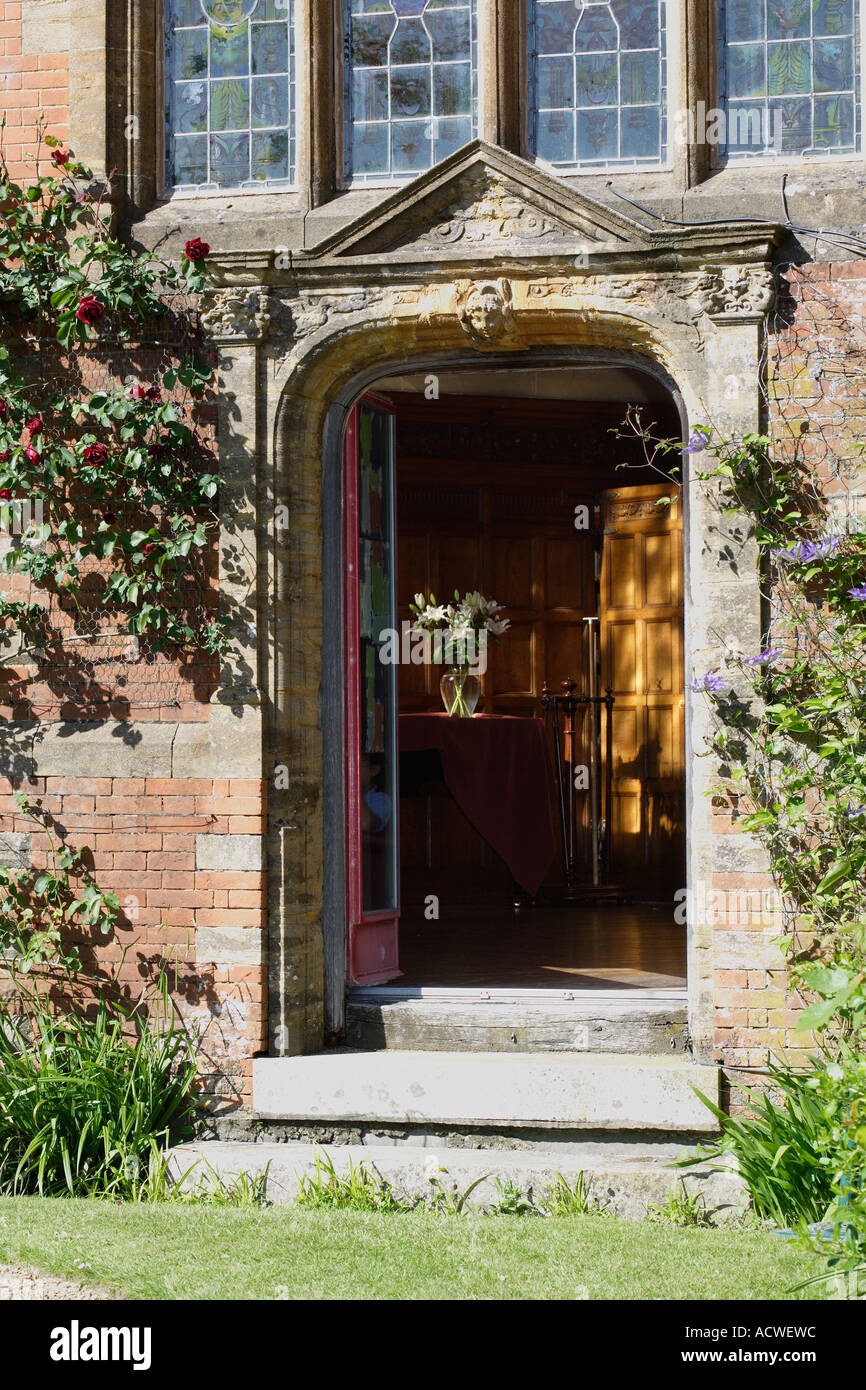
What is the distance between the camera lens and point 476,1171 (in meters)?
5.30

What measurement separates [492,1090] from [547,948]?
1978mm

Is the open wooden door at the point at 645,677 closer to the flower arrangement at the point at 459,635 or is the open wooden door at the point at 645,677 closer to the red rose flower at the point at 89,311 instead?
the flower arrangement at the point at 459,635

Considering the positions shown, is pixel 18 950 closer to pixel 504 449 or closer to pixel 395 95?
pixel 395 95

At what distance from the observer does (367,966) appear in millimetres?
6309

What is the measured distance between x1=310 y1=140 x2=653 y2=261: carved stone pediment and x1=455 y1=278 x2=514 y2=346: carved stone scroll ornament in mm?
122

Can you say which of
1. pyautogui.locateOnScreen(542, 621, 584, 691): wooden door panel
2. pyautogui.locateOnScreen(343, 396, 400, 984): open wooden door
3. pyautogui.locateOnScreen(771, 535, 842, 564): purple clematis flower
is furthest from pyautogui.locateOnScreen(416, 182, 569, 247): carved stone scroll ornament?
pyautogui.locateOnScreen(542, 621, 584, 691): wooden door panel

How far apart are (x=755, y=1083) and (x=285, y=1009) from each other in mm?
1841

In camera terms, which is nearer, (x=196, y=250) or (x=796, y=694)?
(x=796, y=694)

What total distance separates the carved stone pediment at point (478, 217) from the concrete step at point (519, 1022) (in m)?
2.98

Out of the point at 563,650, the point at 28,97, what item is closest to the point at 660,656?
the point at 563,650

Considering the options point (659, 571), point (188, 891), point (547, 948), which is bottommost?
point (547, 948)

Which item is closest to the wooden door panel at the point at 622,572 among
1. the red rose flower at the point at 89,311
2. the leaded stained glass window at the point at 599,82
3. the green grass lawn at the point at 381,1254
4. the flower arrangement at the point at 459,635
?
the flower arrangement at the point at 459,635

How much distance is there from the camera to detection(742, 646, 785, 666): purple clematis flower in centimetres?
537

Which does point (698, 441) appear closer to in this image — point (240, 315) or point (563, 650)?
point (240, 315)
